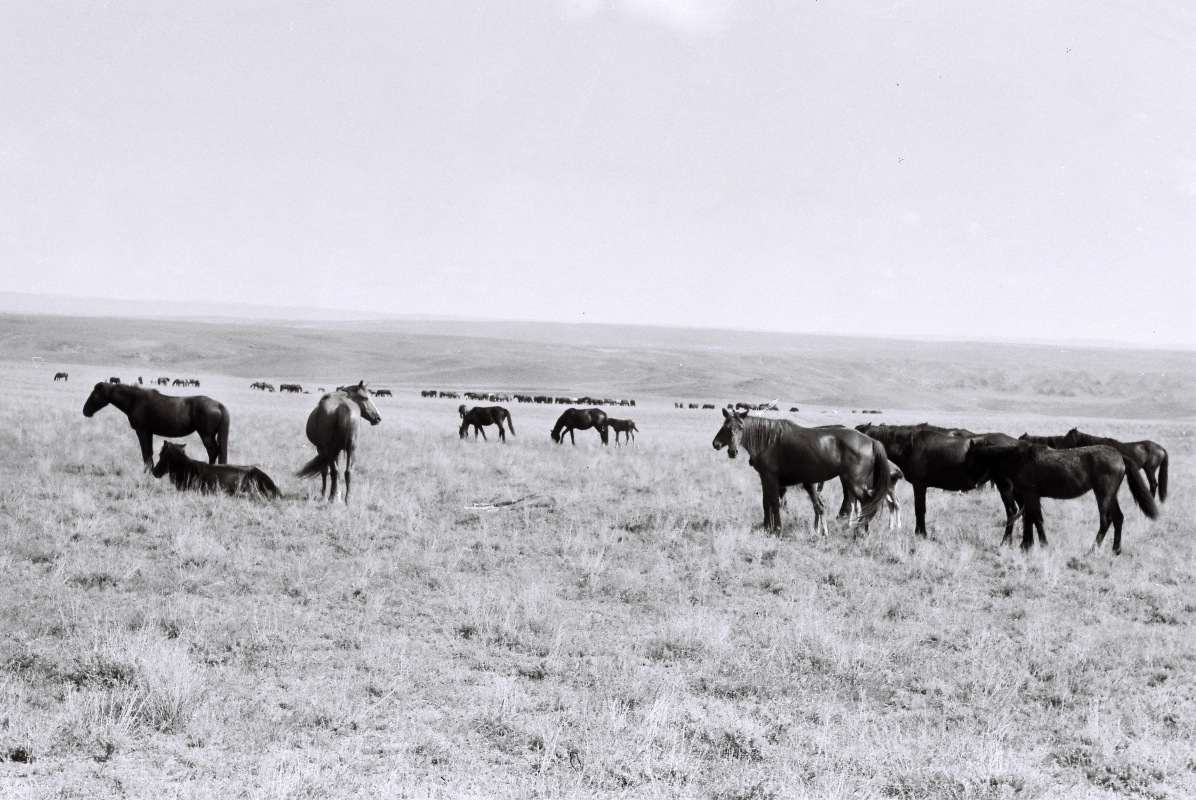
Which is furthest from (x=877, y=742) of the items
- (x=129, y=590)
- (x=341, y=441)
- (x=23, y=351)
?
(x=23, y=351)

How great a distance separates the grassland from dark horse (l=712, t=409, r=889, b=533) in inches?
22.8

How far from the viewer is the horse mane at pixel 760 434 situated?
12.0 metres

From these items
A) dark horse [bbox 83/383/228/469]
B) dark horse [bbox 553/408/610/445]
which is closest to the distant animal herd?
dark horse [bbox 83/383/228/469]

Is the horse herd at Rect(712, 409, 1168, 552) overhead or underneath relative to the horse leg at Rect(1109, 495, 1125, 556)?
overhead

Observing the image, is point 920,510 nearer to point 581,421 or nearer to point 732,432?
point 732,432

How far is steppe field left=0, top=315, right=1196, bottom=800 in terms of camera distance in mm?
4785

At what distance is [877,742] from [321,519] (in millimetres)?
8509

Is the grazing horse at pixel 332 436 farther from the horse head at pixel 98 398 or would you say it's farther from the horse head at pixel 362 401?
the horse head at pixel 98 398

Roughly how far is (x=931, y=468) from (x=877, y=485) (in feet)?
5.74

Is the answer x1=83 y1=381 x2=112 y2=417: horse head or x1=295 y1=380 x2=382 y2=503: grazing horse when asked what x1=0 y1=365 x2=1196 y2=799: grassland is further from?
x1=83 y1=381 x2=112 y2=417: horse head

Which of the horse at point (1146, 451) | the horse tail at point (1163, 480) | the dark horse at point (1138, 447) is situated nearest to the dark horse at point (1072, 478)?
the dark horse at point (1138, 447)

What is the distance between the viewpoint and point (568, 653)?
271 inches

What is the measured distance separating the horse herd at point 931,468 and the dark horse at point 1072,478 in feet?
0.04

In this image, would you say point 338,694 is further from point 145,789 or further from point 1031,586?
point 1031,586
